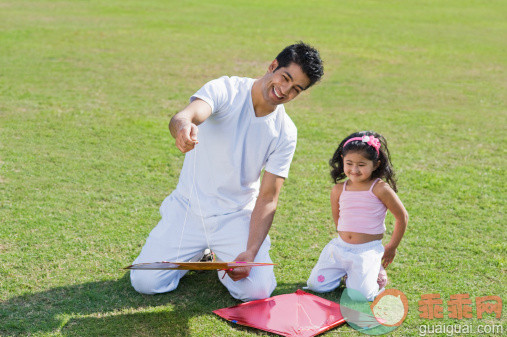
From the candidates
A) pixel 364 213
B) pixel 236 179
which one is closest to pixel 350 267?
pixel 364 213

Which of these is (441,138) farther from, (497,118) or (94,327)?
(94,327)

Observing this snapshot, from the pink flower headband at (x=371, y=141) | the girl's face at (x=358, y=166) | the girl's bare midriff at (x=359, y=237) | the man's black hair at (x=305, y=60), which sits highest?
the man's black hair at (x=305, y=60)

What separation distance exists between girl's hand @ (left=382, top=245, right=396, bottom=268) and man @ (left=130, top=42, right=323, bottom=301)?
741 millimetres

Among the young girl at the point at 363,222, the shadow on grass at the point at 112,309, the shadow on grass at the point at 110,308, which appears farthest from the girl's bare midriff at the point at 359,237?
the shadow on grass at the point at 110,308

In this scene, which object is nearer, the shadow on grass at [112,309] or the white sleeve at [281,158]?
the shadow on grass at [112,309]

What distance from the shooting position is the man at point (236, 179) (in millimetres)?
3689

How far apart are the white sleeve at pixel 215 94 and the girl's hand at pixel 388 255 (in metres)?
1.38

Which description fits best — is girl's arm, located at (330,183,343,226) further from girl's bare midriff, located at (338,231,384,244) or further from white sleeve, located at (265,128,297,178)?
white sleeve, located at (265,128,297,178)

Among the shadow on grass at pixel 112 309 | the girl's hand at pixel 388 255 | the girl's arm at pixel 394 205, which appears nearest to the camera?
the shadow on grass at pixel 112 309

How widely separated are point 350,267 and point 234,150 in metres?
1.03

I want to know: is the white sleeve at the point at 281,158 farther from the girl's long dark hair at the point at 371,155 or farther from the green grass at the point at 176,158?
the green grass at the point at 176,158

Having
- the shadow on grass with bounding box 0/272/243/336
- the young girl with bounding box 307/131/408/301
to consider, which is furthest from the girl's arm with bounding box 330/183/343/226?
the shadow on grass with bounding box 0/272/243/336

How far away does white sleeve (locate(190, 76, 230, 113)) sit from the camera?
3590mm

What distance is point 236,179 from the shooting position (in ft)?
12.7
